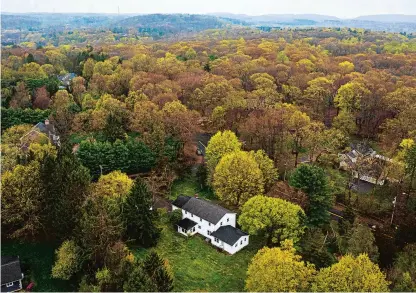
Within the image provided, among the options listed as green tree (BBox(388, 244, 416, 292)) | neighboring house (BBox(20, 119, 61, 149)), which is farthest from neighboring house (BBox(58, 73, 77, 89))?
green tree (BBox(388, 244, 416, 292))

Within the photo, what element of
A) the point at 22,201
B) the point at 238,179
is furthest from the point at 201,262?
the point at 22,201

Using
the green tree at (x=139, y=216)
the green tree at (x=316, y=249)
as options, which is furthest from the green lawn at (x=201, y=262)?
the green tree at (x=316, y=249)

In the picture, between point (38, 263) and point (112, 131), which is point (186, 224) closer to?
point (38, 263)

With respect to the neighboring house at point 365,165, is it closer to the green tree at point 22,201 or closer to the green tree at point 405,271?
the green tree at point 405,271

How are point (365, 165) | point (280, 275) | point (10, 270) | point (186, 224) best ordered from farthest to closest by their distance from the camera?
point (365, 165), point (186, 224), point (10, 270), point (280, 275)

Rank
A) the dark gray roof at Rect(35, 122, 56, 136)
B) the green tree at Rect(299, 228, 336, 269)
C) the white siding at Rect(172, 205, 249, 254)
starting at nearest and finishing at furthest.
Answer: the green tree at Rect(299, 228, 336, 269) → the white siding at Rect(172, 205, 249, 254) → the dark gray roof at Rect(35, 122, 56, 136)

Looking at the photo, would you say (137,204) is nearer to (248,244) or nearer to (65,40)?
(248,244)

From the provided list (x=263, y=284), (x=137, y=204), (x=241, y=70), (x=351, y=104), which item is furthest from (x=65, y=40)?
(x=263, y=284)

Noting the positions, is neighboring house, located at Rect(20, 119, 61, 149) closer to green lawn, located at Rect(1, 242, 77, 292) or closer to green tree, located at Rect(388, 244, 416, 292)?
green lawn, located at Rect(1, 242, 77, 292)
